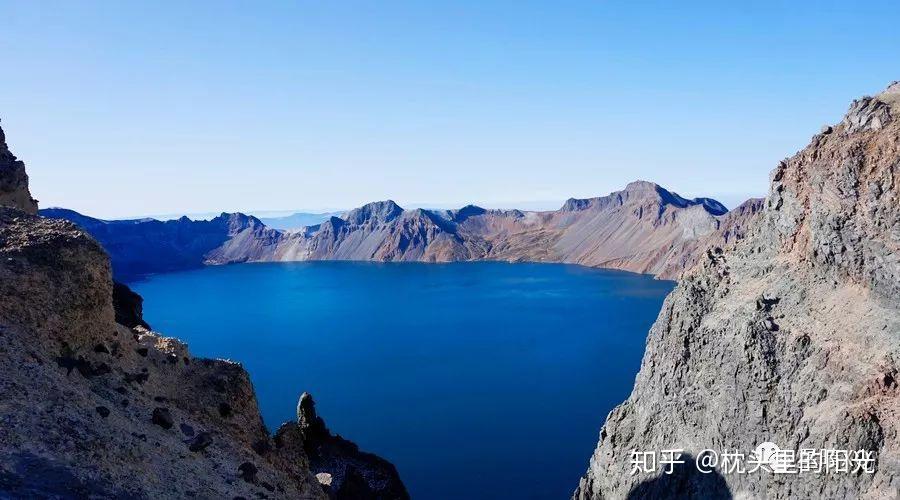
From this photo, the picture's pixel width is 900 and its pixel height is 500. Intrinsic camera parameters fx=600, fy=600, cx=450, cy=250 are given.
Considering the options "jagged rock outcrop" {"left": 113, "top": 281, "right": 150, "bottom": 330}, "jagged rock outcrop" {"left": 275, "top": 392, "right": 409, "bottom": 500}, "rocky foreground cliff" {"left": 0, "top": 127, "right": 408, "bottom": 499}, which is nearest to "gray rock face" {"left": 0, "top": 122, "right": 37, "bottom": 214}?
"rocky foreground cliff" {"left": 0, "top": 127, "right": 408, "bottom": 499}

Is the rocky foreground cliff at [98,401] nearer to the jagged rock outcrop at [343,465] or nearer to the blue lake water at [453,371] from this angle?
the jagged rock outcrop at [343,465]

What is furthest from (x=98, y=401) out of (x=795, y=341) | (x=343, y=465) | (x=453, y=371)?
(x=453, y=371)

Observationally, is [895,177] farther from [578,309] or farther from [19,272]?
[578,309]

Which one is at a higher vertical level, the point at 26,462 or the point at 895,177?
the point at 895,177

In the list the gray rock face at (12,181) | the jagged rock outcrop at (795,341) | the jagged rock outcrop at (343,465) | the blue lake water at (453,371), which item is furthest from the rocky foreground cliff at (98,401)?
the blue lake water at (453,371)

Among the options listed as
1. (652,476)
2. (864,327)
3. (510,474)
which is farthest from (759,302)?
(510,474)

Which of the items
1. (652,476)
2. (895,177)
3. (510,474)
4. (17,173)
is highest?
(895,177)
